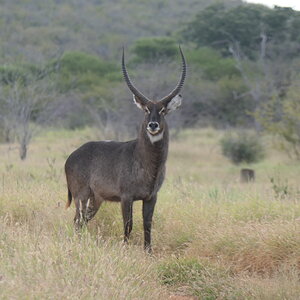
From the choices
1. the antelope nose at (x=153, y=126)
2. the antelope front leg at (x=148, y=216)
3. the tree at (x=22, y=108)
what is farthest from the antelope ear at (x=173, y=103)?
the tree at (x=22, y=108)

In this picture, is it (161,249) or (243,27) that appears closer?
(161,249)

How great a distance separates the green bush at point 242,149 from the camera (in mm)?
17656

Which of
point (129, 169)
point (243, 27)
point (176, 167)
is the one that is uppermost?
point (243, 27)

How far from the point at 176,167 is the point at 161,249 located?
8618mm

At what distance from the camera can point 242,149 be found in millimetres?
17625

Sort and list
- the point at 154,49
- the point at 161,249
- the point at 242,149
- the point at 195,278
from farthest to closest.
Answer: the point at 154,49 < the point at 242,149 < the point at 161,249 < the point at 195,278

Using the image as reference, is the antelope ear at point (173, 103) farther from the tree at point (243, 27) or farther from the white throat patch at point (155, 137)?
the tree at point (243, 27)

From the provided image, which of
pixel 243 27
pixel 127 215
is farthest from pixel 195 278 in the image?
pixel 243 27

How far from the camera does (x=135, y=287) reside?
4734 mm

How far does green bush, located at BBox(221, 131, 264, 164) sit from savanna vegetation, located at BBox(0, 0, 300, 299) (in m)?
0.04

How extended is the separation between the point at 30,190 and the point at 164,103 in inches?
90.9

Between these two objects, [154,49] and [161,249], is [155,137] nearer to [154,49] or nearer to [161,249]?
[161,249]

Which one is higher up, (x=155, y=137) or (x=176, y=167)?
(x=155, y=137)

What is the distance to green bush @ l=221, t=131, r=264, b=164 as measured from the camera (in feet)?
57.9
